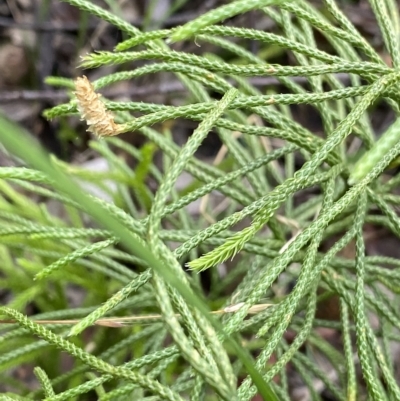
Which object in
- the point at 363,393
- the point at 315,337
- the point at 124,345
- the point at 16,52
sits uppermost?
the point at 16,52

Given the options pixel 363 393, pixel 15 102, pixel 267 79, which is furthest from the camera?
pixel 15 102

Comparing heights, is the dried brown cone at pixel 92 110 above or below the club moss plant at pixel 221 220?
above

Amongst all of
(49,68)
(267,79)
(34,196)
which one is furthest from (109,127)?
(49,68)

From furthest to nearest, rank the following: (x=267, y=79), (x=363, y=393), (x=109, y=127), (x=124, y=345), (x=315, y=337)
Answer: (x=267, y=79) → (x=363, y=393) → (x=315, y=337) → (x=124, y=345) → (x=109, y=127)

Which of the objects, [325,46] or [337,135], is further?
[325,46]

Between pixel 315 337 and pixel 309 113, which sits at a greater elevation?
pixel 309 113

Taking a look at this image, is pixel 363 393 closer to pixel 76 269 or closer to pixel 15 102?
pixel 76 269

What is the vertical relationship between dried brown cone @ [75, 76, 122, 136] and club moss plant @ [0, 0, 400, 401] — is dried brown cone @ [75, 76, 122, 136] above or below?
above

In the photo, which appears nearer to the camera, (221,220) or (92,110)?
(92,110)
